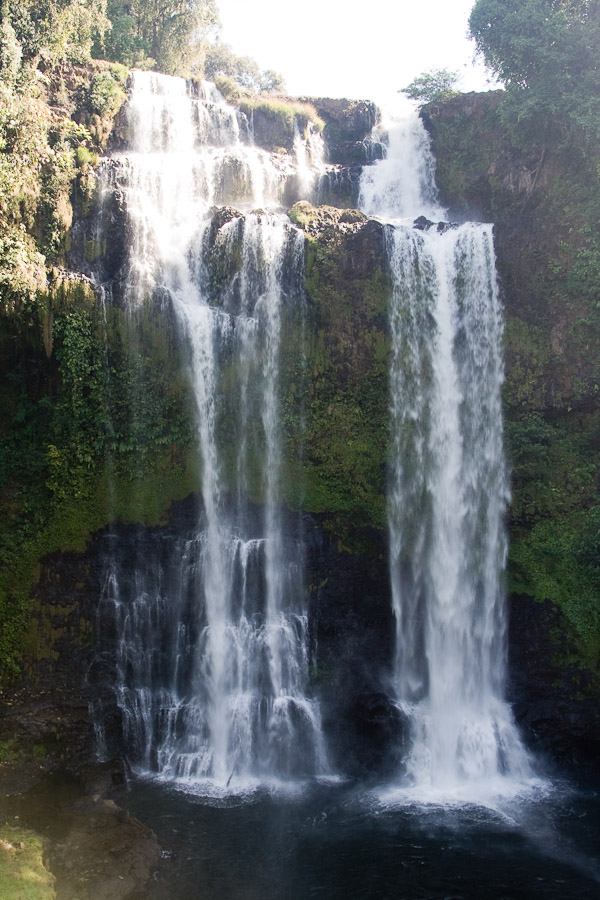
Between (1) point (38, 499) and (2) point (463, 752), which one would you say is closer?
(2) point (463, 752)

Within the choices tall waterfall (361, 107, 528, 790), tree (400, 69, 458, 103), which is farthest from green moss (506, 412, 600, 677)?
tree (400, 69, 458, 103)

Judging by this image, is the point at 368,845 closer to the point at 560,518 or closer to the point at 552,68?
the point at 560,518

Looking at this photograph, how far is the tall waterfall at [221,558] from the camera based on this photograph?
14.1 m

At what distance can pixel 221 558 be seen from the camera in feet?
50.0

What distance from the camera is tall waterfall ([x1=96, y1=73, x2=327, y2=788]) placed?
556 inches

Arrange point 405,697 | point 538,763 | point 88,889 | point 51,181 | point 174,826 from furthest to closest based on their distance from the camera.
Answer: point 51,181, point 405,697, point 538,763, point 174,826, point 88,889

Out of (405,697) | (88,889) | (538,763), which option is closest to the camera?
(88,889)

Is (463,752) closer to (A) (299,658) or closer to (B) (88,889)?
(A) (299,658)

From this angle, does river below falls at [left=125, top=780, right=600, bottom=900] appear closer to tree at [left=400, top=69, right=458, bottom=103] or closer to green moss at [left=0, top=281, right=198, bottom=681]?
green moss at [left=0, top=281, right=198, bottom=681]

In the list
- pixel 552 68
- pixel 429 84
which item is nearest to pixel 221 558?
pixel 552 68

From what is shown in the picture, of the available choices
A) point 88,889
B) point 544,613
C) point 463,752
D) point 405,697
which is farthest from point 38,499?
point 544,613

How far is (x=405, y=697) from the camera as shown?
14828mm

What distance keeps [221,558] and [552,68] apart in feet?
53.4

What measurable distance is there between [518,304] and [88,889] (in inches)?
612
